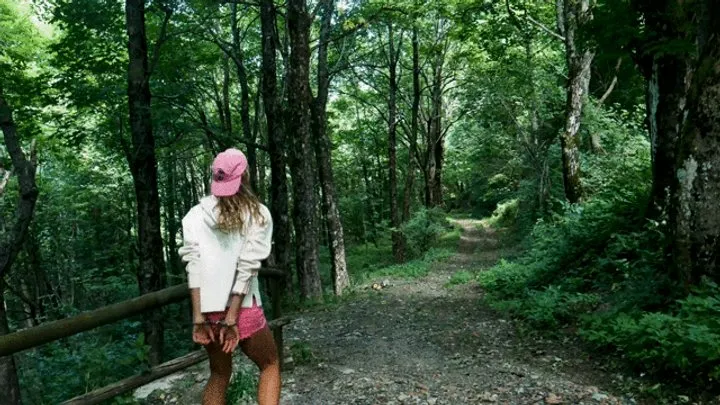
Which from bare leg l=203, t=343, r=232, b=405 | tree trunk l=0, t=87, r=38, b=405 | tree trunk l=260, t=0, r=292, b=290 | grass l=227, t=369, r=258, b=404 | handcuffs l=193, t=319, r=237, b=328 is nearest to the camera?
handcuffs l=193, t=319, r=237, b=328

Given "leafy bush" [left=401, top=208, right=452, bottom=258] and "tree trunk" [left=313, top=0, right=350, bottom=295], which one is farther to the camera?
"leafy bush" [left=401, top=208, right=452, bottom=258]

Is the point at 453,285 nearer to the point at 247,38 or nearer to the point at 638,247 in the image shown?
the point at 638,247

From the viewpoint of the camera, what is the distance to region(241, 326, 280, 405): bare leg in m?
3.47

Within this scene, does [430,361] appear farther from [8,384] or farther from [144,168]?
[8,384]

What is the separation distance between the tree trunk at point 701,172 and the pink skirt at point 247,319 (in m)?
5.07

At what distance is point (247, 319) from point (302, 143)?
8.56m

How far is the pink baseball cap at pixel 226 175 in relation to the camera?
3.26m

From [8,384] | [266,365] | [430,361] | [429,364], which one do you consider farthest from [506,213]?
[266,365]

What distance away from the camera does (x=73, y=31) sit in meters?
10.1

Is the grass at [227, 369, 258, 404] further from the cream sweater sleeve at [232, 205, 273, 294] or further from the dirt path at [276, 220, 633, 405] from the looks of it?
the cream sweater sleeve at [232, 205, 273, 294]

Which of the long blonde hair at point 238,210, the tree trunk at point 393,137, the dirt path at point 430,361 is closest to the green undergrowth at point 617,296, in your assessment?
the dirt path at point 430,361

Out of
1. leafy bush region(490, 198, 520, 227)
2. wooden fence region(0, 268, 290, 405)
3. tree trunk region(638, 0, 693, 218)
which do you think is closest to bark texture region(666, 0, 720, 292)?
tree trunk region(638, 0, 693, 218)

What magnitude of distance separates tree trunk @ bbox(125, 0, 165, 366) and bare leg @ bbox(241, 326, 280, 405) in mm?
6447

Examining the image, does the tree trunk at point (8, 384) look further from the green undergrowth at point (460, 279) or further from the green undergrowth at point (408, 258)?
the green undergrowth at point (460, 279)
